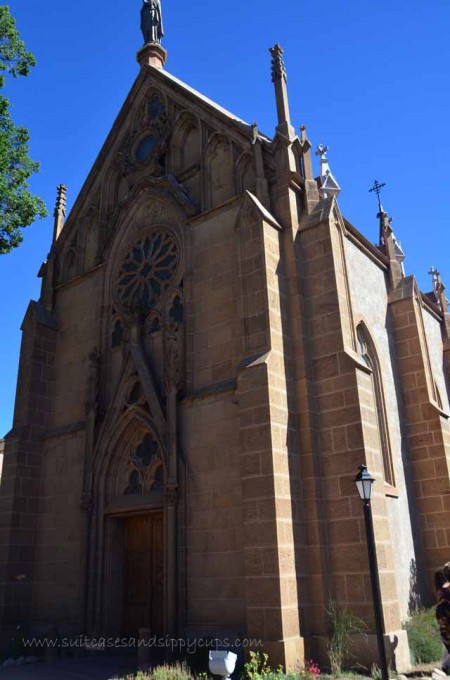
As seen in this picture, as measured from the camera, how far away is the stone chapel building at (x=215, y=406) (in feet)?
36.0

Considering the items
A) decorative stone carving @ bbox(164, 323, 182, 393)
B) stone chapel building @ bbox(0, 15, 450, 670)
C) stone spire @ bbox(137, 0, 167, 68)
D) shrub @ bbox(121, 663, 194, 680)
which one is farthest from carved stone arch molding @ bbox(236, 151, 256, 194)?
shrub @ bbox(121, 663, 194, 680)

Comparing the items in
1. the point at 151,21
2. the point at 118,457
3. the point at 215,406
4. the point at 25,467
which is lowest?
the point at 118,457

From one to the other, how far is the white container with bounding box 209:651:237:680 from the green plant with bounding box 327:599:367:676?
2013 millimetres

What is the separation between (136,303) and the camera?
51.0 ft

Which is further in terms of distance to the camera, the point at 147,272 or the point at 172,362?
the point at 147,272

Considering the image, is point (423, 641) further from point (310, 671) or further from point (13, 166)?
point (13, 166)

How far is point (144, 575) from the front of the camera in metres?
13.6

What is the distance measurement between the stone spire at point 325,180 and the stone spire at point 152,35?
22.3 feet

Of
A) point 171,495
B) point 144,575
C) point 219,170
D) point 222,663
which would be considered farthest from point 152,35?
point 222,663

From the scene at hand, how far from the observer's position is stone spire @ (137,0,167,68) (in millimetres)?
20094

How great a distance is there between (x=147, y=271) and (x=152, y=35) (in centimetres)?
950

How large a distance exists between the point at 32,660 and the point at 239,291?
9109 mm

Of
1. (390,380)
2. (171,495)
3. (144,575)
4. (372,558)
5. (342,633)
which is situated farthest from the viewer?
(390,380)

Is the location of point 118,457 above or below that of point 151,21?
below
